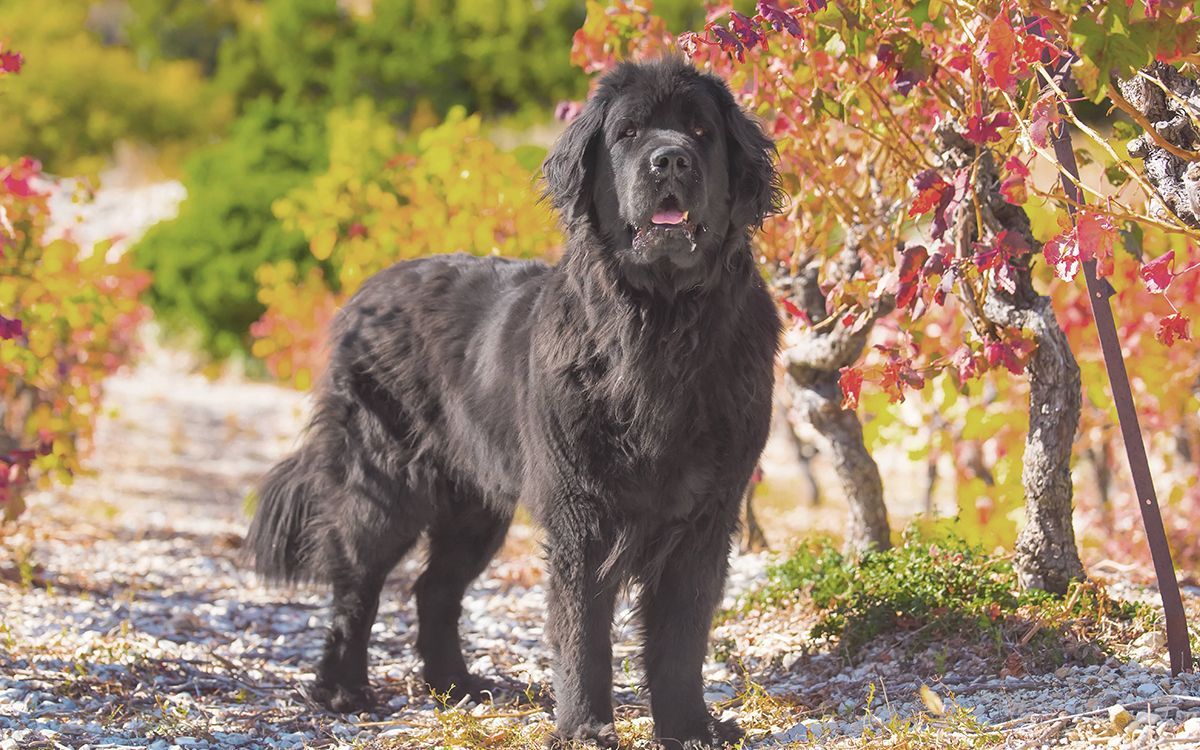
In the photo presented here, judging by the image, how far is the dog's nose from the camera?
2932 mm

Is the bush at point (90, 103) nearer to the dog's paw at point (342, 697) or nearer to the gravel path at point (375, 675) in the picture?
the gravel path at point (375, 675)

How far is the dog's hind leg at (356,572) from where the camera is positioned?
3.95 meters

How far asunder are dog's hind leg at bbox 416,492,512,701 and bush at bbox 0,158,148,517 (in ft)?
4.44

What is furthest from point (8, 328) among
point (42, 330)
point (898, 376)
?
point (898, 376)

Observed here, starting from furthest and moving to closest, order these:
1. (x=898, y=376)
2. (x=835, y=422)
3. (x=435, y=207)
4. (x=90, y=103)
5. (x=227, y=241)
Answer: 1. (x=90, y=103)
2. (x=227, y=241)
3. (x=435, y=207)
4. (x=835, y=422)
5. (x=898, y=376)

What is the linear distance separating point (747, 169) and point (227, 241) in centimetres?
1213

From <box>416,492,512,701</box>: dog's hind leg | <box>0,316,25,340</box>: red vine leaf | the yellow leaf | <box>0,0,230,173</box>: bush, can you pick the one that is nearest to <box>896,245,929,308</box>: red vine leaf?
the yellow leaf

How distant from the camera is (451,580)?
412cm

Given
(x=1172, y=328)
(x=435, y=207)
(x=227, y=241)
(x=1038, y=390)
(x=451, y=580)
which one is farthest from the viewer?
(x=227, y=241)

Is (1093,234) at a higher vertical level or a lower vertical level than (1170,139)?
lower

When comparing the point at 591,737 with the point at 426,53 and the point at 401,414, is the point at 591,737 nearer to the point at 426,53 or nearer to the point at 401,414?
the point at 401,414

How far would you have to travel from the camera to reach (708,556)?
3.25 metres

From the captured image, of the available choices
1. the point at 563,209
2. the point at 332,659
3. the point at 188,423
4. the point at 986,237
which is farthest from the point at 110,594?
the point at 188,423

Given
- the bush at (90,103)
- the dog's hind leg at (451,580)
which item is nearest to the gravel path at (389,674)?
the dog's hind leg at (451,580)
